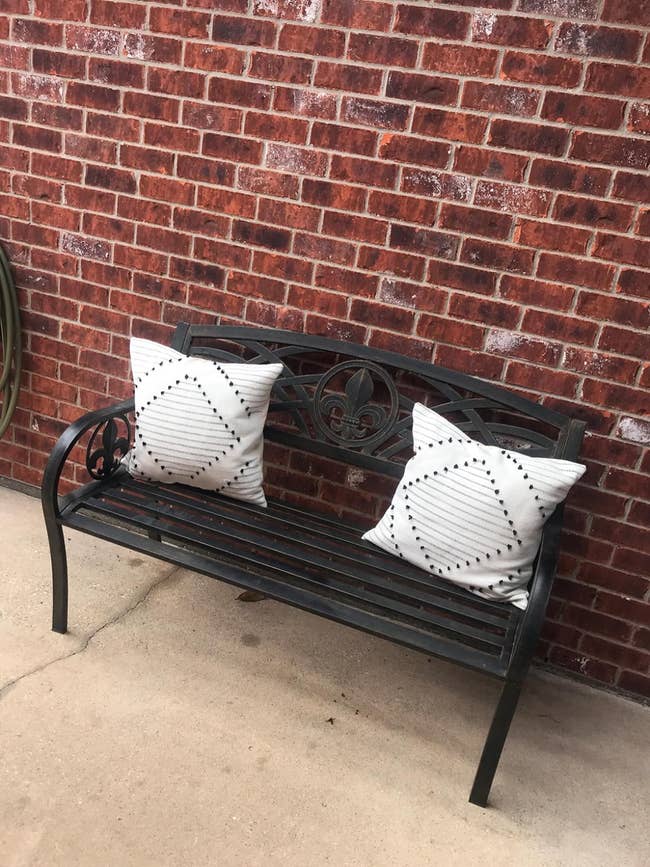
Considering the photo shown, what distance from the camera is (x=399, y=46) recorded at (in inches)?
86.6

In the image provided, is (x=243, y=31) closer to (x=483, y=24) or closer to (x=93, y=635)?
(x=483, y=24)

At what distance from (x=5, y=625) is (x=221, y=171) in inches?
63.3

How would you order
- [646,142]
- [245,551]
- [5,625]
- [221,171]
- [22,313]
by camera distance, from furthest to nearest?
[22,313] → [221,171] → [5,625] → [245,551] → [646,142]

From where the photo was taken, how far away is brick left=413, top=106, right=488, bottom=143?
2178 mm

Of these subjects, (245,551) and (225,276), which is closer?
(245,551)

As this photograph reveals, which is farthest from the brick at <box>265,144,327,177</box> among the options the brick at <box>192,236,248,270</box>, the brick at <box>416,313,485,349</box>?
the brick at <box>416,313,485,349</box>

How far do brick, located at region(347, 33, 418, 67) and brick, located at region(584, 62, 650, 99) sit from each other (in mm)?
504

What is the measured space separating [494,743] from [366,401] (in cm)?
107

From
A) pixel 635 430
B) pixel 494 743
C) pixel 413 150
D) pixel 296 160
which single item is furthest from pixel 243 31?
pixel 494 743

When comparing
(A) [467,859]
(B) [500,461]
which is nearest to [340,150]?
(B) [500,461]

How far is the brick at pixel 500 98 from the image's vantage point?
2.11m

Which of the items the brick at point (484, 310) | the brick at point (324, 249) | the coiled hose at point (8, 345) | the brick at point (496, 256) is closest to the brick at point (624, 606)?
the brick at point (484, 310)

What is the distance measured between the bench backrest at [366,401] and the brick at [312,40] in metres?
0.85

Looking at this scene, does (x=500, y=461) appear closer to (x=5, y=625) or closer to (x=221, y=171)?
(x=221, y=171)
